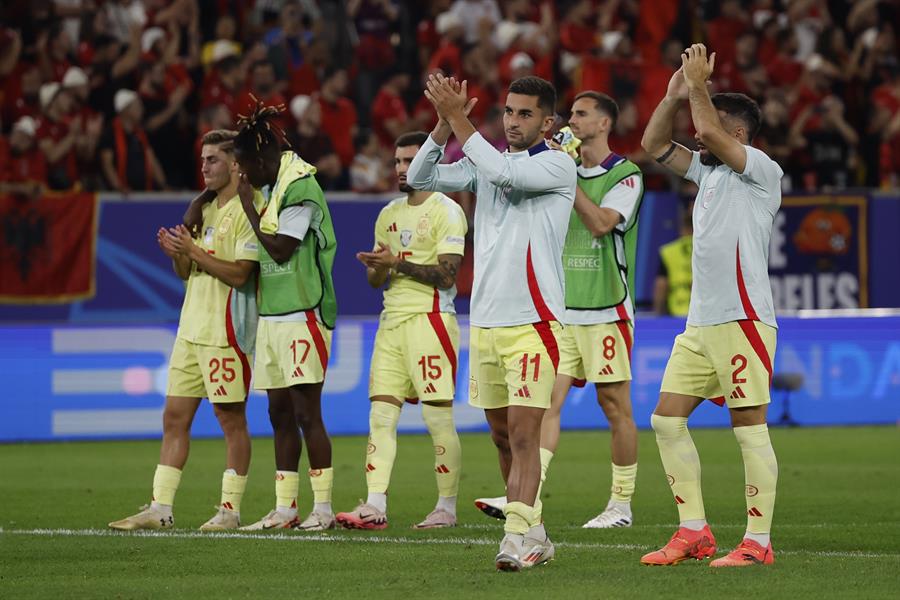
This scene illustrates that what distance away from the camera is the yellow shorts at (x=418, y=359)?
1031 centimetres

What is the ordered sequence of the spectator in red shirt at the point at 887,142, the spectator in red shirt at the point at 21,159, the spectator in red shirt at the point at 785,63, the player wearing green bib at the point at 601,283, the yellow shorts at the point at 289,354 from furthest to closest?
the spectator in red shirt at the point at 785,63 < the spectator in red shirt at the point at 887,142 < the spectator in red shirt at the point at 21,159 < the player wearing green bib at the point at 601,283 < the yellow shorts at the point at 289,354

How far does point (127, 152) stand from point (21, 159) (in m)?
1.19

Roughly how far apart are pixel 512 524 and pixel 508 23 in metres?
14.6

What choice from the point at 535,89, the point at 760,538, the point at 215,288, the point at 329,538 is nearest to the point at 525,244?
the point at 535,89

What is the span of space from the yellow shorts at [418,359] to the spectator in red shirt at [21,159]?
8019 millimetres

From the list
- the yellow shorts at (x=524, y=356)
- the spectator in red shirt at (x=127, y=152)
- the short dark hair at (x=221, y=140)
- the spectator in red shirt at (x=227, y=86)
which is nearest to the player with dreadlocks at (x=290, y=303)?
the short dark hair at (x=221, y=140)

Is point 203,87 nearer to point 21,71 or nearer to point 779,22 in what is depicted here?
point 21,71

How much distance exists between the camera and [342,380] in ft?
52.6

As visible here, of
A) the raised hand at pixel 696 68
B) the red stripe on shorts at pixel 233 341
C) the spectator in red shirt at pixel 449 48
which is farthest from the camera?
the spectator in red shirt at pixel 449 48

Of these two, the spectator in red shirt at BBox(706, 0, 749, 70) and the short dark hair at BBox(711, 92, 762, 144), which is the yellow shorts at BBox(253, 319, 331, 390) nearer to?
the short dark hair at BBox(711, 92, 762, 144)

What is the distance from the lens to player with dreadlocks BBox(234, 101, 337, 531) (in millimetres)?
9719

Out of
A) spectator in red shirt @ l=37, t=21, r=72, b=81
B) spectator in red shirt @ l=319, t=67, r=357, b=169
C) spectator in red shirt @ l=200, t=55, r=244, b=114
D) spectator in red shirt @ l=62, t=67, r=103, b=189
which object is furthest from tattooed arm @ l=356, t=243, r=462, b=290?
spectator in red shirt @ l=37, t=21, r=72, b=81

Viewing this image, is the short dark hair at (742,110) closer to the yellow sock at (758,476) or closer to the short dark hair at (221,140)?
the yellow sock at (758,476)

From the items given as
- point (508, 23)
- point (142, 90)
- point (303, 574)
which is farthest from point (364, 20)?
point (303, 574)
